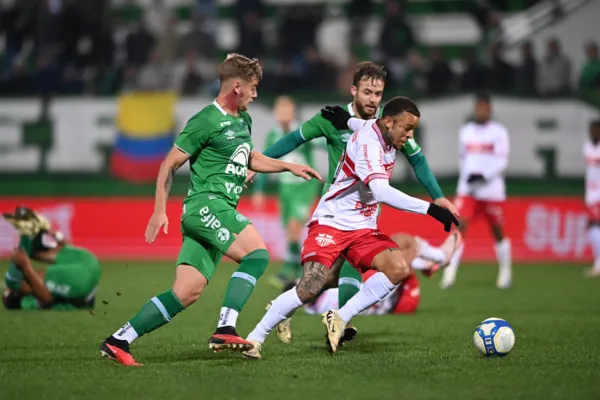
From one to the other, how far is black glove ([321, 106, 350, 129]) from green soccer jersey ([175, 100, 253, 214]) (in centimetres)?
106

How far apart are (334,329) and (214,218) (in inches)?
52.5

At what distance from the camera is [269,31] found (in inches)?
823

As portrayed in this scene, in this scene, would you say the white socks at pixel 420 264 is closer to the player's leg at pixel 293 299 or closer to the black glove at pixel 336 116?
the black glove at pixel 336 116

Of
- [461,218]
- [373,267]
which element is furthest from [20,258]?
[461,218]

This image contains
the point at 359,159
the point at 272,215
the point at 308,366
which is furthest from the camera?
the point at 272,215

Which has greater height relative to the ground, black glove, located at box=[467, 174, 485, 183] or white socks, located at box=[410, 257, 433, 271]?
black glove, located at box=[467, 174, 485, 183]

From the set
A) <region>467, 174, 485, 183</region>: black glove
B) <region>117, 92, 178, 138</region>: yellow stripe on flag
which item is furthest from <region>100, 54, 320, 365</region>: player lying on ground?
<region>117, 92, 178, 138</region>: yellow stripe on flag

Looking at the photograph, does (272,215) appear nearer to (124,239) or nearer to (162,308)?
(124,239)

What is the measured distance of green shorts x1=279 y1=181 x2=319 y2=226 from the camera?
15.1 metres

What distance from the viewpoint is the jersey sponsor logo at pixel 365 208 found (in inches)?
313

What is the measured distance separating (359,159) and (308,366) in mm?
1654

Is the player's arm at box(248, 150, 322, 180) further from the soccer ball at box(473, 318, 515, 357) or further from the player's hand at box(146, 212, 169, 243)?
the soccer ball at box(473, 318, 515, 357)

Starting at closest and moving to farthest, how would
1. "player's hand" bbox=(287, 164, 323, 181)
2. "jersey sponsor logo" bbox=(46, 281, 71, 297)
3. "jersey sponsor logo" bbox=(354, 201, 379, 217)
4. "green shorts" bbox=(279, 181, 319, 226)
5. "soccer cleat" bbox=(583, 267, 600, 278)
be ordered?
"player's hand" bbox=(287, 164, 323, 181) → "jersey sponsor logo" bbox=(354, 201, 379, 217) → "jersey sponsor logo" bbox=(46, 281, 71, 297) → "green shorts" bbox=(279, 181, 319, 226) → "soccer cleat" bbox=(583, 267, 600, 278)

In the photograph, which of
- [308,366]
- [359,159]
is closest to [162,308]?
[308,366]
